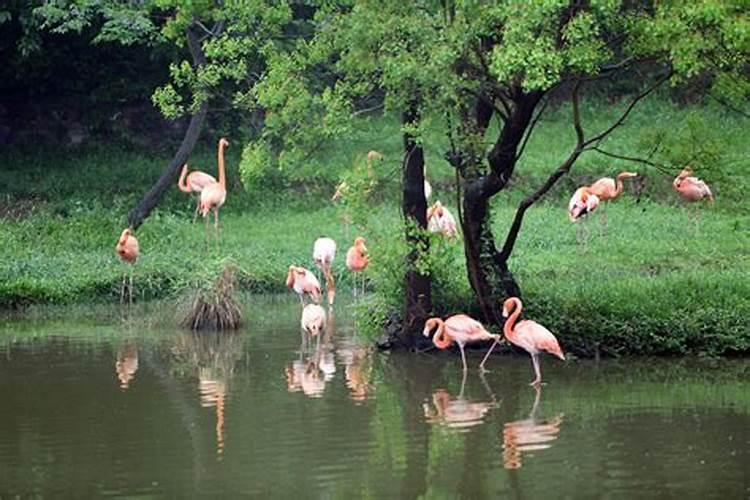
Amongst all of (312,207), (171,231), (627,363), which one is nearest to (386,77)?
(627,363)

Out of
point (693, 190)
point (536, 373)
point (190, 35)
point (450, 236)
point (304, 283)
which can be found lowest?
point (536, 373)

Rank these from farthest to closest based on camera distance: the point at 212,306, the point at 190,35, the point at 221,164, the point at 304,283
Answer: the point at 190,35, the point at 221,164, the point at 304,283, the point at 212,306

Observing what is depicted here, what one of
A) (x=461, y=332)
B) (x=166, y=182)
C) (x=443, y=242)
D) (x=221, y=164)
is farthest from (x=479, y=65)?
(x=166, y=182)

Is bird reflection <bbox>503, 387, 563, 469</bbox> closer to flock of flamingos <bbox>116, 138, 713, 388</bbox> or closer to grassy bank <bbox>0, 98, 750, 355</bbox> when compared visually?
flock of flamingos <bbox>116, 138, 713, 388</bbox>

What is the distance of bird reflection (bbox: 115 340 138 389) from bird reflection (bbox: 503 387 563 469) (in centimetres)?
385

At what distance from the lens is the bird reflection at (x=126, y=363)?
14688 millimetres

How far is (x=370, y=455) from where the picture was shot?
37.0ft

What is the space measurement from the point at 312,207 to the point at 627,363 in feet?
40.2

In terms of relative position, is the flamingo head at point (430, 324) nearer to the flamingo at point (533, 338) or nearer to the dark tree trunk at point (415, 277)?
the dark tree trunk at point (415, 277)

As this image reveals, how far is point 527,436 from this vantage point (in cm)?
1186

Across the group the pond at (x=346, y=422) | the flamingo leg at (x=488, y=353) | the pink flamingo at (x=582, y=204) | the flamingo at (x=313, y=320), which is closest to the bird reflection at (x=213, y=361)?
the pond at (x=346, y=422)

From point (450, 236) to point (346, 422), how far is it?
4.42m

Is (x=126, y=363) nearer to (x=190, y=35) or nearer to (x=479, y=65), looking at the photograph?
(x=479, y=65)

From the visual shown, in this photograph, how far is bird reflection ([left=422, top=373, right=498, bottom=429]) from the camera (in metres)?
12.5
